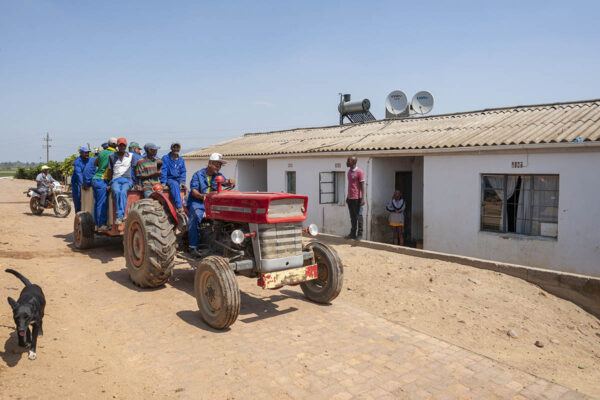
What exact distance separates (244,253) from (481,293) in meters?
4.04

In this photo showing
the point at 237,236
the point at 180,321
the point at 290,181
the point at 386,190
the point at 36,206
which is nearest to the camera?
the point at 237,236

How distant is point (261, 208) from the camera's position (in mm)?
5285

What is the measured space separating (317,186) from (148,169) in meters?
6.65

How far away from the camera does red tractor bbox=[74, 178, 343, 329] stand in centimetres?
516

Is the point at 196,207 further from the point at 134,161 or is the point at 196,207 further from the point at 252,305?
the point at 134,161

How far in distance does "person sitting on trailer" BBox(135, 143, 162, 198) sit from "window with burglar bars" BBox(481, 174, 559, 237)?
6936 millimetres

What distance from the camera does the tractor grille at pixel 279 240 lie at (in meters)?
5.35

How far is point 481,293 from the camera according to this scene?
7.18m

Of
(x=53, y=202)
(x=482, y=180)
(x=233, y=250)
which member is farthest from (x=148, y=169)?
(x=53, y=202)

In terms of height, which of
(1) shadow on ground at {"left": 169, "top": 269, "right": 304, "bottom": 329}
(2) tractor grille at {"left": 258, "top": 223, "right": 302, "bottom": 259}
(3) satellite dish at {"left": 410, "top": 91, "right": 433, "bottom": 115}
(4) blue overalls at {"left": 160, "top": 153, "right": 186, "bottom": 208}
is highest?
(3) satellite dish at {"left": 410, "top": 91, "right": 433, "bottom": 115}

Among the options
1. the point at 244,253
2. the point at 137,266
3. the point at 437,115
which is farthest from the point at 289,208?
the point at 437,115

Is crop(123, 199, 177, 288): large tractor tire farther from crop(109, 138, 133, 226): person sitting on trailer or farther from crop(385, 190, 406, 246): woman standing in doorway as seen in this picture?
crop(385, 190, 406, 246): woman standing in doorway

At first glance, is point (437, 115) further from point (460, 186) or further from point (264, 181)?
point (264, 181)

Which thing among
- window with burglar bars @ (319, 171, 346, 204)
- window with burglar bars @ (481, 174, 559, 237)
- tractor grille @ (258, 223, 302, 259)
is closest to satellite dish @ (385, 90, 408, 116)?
window with burglar bars @ (319, 171, 346, 204)
